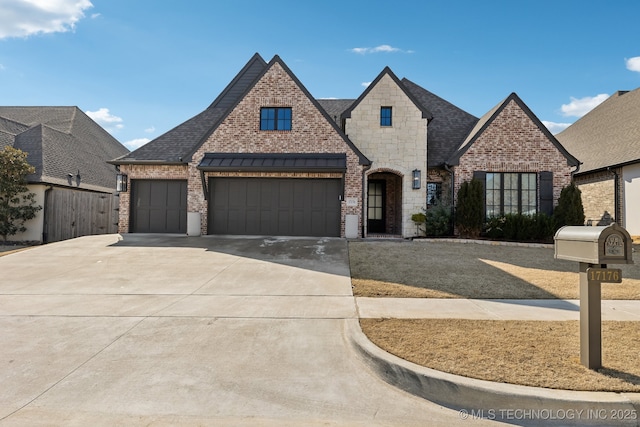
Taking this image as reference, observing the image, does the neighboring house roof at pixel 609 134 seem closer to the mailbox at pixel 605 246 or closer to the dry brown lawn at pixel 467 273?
the dry brown lawn at pixel 467 273

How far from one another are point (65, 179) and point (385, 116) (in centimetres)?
1662

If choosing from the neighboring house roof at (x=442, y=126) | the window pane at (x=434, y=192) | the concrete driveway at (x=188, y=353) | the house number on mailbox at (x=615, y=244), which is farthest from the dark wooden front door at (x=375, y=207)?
the house number on mailbox at (x=615, y=244)

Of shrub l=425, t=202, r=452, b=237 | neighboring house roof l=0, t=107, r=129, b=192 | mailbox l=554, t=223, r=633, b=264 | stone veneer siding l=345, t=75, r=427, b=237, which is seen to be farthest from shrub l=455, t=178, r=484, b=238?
neighboring house roof l=0, t=107, r=129, b=192

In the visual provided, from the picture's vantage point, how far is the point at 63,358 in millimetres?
4227

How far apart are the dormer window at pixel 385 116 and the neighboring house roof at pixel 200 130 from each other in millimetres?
2217

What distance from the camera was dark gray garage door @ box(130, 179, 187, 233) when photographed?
639 inches

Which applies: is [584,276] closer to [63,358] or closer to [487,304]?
[487,304]

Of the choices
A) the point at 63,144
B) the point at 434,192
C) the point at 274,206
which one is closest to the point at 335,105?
the point at 434,192

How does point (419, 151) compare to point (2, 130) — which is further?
point (2, 130)

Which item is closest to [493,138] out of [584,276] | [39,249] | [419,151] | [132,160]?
[419,151]

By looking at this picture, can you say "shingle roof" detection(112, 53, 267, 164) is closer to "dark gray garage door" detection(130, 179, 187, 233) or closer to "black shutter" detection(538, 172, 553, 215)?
"dark gray garage door" detection(130, 179, 187, 233)

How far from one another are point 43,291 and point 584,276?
9.25 meters

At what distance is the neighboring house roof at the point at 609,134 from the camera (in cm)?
1742

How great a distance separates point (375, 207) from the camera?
1841 cm
